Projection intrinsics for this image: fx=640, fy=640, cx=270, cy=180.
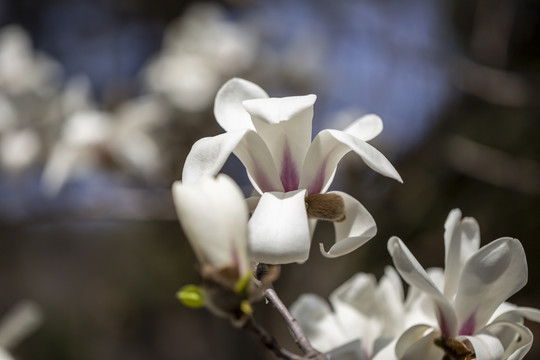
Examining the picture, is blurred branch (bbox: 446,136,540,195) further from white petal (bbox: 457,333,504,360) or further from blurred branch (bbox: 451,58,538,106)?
white petal (bbox: 457,333,504,360)

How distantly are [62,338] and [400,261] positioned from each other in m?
3.22

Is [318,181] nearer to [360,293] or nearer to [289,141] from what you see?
[289,141]

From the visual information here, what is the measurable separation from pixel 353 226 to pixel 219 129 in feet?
5.22

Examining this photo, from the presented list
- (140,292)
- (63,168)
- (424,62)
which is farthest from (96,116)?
(140,292)

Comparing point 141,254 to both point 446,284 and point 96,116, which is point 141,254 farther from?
point 446,284

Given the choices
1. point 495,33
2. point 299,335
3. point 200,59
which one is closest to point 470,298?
point 299,335

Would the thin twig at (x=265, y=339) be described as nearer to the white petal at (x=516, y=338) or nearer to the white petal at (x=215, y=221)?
the white petal at (x=215, y=221)

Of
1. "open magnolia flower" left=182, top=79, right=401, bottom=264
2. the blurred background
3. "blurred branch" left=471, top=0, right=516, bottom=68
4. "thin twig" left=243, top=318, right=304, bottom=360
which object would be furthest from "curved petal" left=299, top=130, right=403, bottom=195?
"blurred branch" left=471, top=0, right=516, bottom=68

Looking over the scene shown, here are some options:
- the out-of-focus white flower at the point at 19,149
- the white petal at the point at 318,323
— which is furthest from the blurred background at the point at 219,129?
Answer: the white petal at the point at 318,323

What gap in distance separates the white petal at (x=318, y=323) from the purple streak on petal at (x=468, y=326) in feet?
0.44

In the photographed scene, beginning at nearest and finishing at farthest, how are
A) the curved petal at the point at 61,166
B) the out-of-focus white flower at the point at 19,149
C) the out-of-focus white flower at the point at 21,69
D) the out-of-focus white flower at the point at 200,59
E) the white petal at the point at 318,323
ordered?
1. the white petal at the point at 318,323
2. the curved petal at the point at 61,166
3. the out-of-focus white flower at the point at 19,149
4. the out-of-focus white flower at the point at 21,69
5. the out-of-focus white flower at the point at 200,59

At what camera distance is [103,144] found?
1621mm

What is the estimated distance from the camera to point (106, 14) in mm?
2838

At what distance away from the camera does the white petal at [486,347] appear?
425mm
